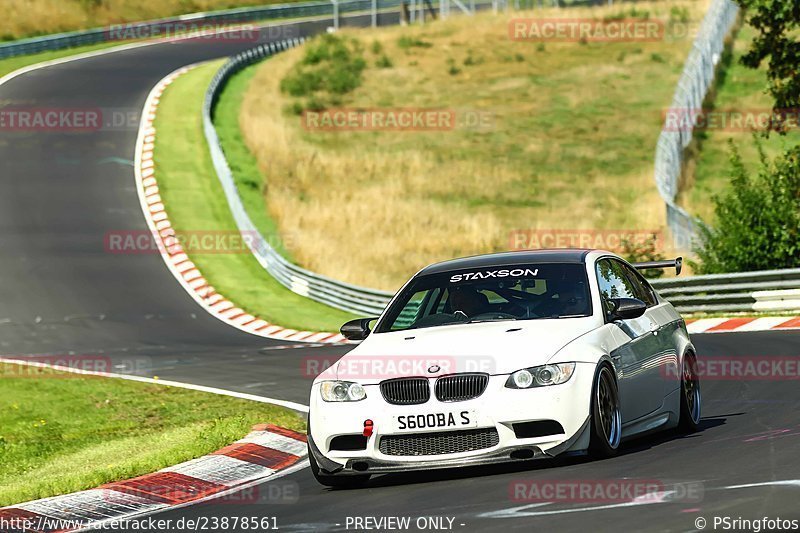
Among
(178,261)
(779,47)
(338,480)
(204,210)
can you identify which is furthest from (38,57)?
(338,480)

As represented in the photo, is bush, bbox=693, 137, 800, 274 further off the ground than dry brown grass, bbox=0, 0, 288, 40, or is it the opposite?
dry brown grass, bbox=0, 0, 288, 40

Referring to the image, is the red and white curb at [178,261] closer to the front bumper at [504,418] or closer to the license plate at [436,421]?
the front bumper at [504,418]

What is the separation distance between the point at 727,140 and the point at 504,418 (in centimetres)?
3790

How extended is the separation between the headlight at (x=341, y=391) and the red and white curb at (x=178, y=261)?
14334mm

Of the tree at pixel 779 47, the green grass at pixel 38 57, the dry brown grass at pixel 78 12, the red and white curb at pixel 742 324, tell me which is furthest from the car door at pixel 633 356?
the dry brown grass at pixel 78 12

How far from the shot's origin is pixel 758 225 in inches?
963

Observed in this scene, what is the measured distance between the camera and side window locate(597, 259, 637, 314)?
402 inches

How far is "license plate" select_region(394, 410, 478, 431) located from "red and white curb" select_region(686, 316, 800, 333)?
11733mm

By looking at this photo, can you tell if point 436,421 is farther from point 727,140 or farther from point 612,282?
point 727,140

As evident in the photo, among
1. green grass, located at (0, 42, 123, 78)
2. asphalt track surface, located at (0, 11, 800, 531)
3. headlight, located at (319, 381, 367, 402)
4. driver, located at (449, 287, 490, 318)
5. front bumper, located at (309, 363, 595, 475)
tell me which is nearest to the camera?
asphalt track surface, located at (0, 11, 800, 531)

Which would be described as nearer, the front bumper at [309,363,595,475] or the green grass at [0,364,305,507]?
the front bumper at [309,363,595,475]

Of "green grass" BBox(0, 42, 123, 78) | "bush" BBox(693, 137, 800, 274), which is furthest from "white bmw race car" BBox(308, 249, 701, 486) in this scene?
"green grass" BBox(0, 42, 123, 78)

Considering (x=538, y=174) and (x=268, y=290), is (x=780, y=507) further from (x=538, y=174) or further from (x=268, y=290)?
(x=538, y=174)

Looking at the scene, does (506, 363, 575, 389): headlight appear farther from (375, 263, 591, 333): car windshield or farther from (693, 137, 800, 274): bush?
(693, 137, 800, 274): bush
